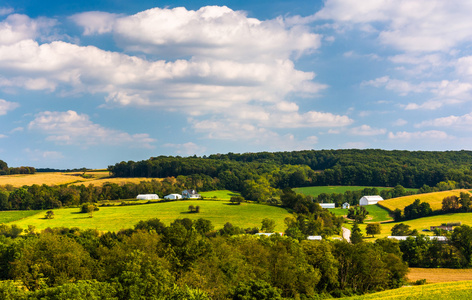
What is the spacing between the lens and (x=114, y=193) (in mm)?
162000

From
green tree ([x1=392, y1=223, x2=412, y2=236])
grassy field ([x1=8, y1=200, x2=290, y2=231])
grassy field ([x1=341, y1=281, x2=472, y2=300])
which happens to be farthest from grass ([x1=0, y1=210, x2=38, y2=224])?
green tree ([x1=392, y1=223, x2=412, y2=236])

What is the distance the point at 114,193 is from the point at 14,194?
1420 inches

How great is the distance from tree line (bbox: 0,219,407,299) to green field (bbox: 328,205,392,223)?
3156 inches

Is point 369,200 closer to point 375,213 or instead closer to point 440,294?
point 375,213

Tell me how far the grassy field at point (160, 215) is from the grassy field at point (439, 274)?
44.0 metres

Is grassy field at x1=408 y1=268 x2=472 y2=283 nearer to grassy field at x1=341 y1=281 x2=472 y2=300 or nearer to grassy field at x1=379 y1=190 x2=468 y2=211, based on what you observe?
grassy field at x1=341 y1=281 x2=472 y2=300

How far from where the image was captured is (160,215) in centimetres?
12475

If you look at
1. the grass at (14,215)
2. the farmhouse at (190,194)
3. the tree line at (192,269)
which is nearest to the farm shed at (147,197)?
the farmhouse at (190,194)

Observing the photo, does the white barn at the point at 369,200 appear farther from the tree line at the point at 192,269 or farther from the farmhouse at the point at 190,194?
the tree line at the point at 192,269

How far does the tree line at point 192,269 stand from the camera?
1532 inches

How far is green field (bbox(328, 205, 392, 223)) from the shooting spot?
144488 mm

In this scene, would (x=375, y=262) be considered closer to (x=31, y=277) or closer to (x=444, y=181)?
(x=31, y=277)

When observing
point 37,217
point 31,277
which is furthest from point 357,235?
point 37,217

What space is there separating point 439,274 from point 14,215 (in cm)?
11984
